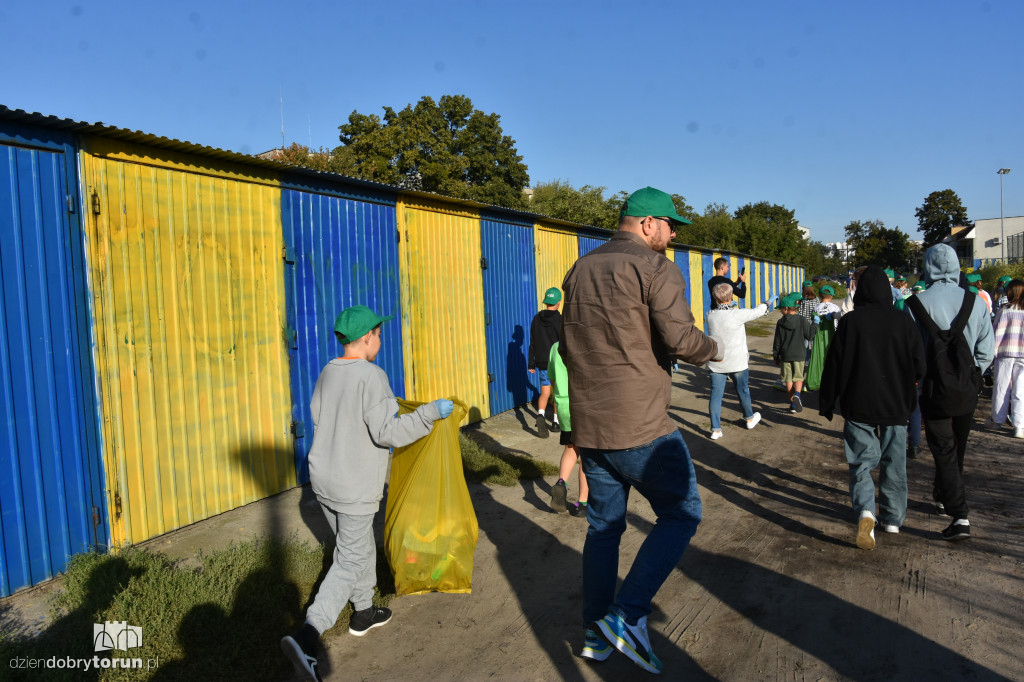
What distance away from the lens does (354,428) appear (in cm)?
335

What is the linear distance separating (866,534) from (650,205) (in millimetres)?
2775

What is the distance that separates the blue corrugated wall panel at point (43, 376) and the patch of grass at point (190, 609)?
28cm

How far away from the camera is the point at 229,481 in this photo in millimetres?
5434

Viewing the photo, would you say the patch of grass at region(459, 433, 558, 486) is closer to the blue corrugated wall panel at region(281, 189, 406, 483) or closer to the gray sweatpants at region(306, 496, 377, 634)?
the blue corrugated wall panel at region(281, 189, 406, 483)

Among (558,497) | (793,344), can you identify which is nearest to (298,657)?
(558,497)

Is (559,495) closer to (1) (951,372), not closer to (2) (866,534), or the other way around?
(2) (866,534)

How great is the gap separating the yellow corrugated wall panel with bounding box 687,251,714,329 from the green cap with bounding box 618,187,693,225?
1649 cm

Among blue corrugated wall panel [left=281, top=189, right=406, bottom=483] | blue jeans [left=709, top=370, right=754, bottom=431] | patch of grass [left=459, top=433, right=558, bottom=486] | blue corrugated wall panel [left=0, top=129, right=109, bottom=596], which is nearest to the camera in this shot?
blue corrugated wall panel [left=0, top=129, right=109, bottom=596]

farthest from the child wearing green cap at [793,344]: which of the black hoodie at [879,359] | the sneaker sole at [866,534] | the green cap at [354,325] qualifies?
the green cap at [354,325]

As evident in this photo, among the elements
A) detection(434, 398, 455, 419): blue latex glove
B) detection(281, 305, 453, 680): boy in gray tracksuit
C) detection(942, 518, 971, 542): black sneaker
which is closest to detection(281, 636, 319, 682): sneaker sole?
detection(281, 305, 453, 680): boy in gray tracksuit

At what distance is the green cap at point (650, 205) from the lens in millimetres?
3209

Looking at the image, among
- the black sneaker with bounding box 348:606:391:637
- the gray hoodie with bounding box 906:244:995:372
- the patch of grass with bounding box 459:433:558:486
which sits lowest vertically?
the black sneaker with bounding box 348:606:391:637

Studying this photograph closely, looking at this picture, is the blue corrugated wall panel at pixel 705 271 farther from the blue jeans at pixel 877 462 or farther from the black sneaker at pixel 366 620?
the black sneaker at pixel 366 620

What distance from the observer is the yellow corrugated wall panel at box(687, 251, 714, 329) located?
19.6m
